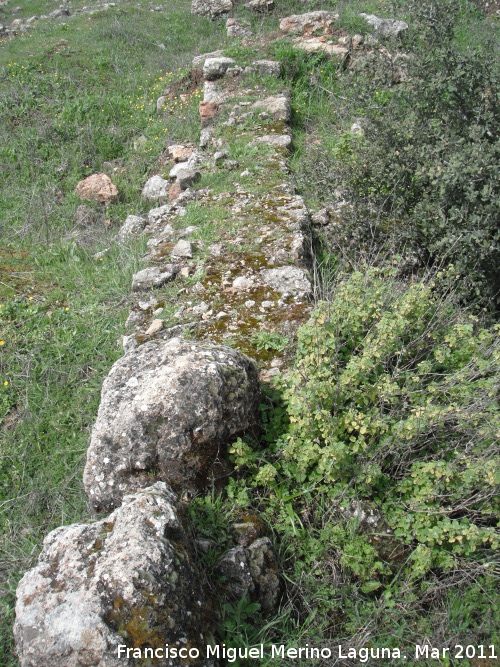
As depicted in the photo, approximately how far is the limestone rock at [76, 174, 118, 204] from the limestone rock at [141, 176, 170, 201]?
43cm

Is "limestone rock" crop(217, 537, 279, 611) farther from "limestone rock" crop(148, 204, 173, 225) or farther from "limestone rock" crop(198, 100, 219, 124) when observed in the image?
"limestone rock" crop(198, 100, 219, 124)

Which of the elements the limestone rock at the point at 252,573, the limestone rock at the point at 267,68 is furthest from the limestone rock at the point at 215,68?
the limestone rock at the point at 252,573

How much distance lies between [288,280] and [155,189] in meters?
3.06

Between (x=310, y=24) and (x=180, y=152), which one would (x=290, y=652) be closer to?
(x=180, y=152)

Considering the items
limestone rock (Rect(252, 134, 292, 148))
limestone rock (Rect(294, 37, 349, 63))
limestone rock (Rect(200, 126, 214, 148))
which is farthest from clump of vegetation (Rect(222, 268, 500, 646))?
limestone rock (Rect(294, 37, 349, 63))

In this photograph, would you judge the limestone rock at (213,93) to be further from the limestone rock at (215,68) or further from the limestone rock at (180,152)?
the limestone rock at (180,152)

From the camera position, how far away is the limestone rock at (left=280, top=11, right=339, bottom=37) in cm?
898

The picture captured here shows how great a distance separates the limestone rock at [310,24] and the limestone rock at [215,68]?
5.03 ft

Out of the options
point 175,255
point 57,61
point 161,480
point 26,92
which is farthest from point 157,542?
point 57,61

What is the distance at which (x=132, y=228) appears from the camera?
591 cm

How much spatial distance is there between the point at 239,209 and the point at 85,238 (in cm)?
181

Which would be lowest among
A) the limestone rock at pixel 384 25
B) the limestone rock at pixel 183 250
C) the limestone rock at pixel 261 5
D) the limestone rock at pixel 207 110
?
the limestone rock at pixel 183 250

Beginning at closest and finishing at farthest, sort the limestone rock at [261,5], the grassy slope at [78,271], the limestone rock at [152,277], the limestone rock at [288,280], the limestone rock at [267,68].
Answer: the grassy slope at [78,271] → the limestone rock at [288,280] → the limestone rock at [152,277] → the limestone rock at [267,68] → the limestone rock at [261,5]

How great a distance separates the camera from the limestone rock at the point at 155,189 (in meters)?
6.74
